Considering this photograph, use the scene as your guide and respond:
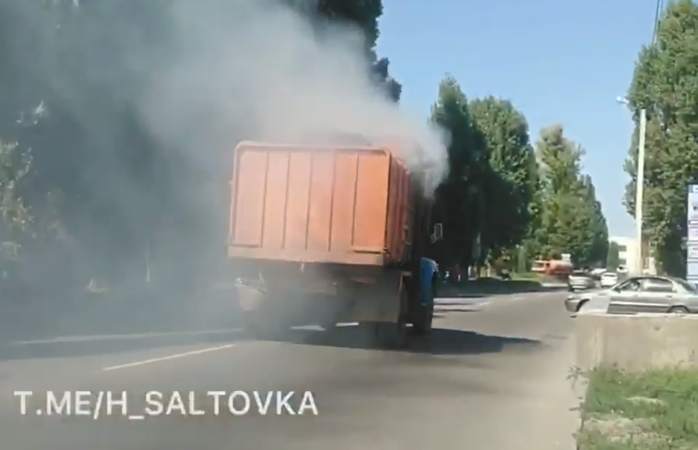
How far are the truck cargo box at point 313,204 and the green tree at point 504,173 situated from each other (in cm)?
4965

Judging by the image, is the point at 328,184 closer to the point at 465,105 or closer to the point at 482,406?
the point at 482,406

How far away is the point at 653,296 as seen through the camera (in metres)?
26.7

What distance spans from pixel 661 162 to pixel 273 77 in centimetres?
3081

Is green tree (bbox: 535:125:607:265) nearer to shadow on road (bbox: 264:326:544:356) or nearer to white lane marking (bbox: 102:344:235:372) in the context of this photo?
shadow on road (bbox: 264:326:544:356)

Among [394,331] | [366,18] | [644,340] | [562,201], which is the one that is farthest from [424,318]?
[562,201]

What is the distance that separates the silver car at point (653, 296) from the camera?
2625cm

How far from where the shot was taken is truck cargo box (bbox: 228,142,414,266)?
15.9 meters

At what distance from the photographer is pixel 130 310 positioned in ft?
82.0

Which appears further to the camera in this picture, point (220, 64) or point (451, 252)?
point (451, 252)

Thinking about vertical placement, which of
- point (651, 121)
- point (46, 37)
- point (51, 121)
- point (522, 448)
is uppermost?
point (651, 121)

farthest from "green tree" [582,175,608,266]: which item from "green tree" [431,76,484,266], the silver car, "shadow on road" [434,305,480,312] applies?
the silver car

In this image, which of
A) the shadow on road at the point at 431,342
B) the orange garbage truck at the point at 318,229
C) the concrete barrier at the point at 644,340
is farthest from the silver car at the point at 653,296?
the concrete barrier at the point at 644,340

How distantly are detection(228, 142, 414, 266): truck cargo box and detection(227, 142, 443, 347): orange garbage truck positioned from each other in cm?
1

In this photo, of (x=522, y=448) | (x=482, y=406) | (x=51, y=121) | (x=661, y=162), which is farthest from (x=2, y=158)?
(x=661, y=162)
